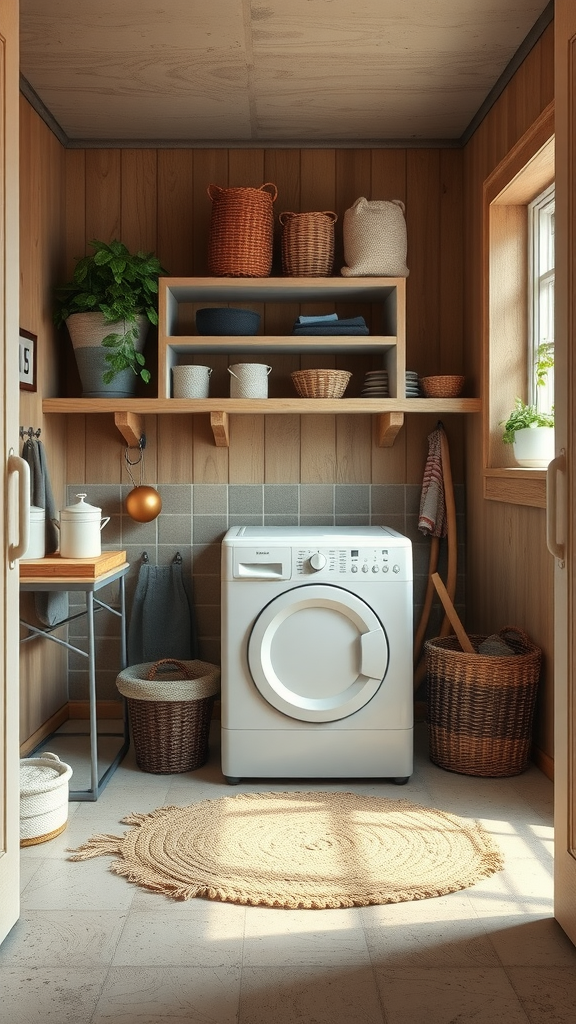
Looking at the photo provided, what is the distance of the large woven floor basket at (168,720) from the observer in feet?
10.2

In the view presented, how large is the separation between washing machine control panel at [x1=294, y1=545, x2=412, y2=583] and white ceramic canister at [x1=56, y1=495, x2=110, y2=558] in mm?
672

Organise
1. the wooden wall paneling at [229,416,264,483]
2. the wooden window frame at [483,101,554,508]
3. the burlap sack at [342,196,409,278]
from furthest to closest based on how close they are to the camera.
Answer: the wooden wall paneling at [229,416,264,483]
the burlap sack at [342,196,409,278]
the wooden window frame at [483,101,554,508]

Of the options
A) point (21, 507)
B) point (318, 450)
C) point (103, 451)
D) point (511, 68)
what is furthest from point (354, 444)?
point (21, 507)

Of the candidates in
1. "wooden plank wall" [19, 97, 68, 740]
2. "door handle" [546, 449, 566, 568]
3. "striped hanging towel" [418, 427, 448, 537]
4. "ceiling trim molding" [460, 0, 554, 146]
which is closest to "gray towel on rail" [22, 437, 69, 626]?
"wooden plank wall" [19, 97, 68, 740]

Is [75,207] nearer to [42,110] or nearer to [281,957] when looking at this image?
[42,110]

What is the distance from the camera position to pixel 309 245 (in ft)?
11.5

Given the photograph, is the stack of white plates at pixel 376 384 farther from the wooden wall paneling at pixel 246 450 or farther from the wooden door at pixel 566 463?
the wooden door at pixel 566 463

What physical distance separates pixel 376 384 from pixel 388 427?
0.57 feet

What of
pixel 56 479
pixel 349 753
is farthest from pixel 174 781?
pixel 56 479

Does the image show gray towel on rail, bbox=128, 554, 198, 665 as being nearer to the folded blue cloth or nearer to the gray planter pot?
the gray planter pot

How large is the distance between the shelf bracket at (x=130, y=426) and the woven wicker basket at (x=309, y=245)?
82 centimetres

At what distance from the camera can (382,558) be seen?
3037mm

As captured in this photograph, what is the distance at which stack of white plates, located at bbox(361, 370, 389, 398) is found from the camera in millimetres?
3527

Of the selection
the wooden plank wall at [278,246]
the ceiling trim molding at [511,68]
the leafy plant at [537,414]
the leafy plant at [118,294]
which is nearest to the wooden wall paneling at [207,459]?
the wooden plank wall at [278,246]
